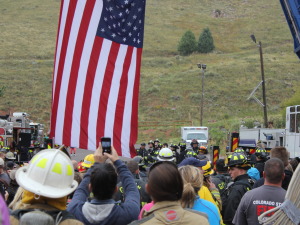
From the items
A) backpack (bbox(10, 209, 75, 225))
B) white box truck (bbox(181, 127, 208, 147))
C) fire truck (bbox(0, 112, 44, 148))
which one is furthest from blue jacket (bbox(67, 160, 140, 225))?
white box truck (bbox(181, 127, 208, 147))

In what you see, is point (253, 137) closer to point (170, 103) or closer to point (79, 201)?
point (79, 201)

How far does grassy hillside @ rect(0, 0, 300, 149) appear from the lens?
212 feet

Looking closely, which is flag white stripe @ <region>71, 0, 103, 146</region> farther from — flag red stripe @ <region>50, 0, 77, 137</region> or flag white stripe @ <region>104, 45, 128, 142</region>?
flag white stripe @ <region>104, 45, 128, 142</region>

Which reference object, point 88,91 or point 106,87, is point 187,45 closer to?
point 106,87

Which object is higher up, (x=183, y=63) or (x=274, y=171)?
(x=183, y=63)

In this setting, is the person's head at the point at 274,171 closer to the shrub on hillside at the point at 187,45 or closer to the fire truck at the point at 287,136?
the fire truck at the point at 287,136

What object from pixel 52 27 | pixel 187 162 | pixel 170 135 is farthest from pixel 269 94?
pixel 187 162

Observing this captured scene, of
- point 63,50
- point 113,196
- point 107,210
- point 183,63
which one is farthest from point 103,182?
point 183,63

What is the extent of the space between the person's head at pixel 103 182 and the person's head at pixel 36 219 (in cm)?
83

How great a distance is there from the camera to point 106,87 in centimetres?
727

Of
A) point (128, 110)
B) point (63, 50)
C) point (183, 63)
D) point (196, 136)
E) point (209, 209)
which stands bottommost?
point (209, 209)

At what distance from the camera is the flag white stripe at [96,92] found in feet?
23.3

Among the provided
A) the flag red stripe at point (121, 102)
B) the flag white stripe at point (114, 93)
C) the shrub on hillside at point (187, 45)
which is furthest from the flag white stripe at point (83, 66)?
the shrub on hillside at point (187, 45)

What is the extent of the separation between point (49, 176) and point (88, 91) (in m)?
3.81
